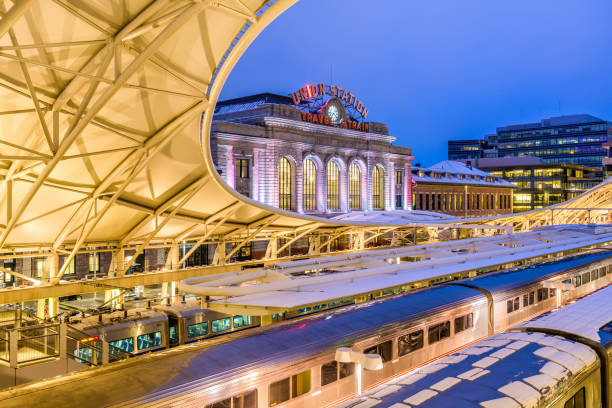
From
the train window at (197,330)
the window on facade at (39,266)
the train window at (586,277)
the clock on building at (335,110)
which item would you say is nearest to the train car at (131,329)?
the train window at (197,330)

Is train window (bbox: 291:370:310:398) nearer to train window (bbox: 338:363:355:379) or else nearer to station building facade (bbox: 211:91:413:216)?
train window (bbox: 338:363:355:379)

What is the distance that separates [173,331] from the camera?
17.3 metres

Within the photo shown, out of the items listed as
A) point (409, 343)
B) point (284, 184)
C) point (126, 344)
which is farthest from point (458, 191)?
point (126, 344)

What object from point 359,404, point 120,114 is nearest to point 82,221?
point 120,114

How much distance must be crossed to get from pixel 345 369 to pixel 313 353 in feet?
4.22

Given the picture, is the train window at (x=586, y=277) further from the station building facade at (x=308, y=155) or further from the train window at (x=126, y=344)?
the station building facade at (x=308, y=155)

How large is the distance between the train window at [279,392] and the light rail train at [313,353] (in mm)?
18

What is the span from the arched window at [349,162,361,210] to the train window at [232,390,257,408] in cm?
4708

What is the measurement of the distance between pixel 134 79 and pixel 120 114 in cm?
172

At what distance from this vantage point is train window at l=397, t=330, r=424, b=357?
1212cm

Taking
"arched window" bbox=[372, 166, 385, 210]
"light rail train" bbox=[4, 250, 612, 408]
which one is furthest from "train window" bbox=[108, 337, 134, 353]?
"arched window" bbox=[372, 166, 385, 210]

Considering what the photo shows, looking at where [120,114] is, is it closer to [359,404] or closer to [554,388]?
[359,404]

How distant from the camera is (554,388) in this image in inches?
315

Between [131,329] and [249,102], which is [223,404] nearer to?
[131,329]
